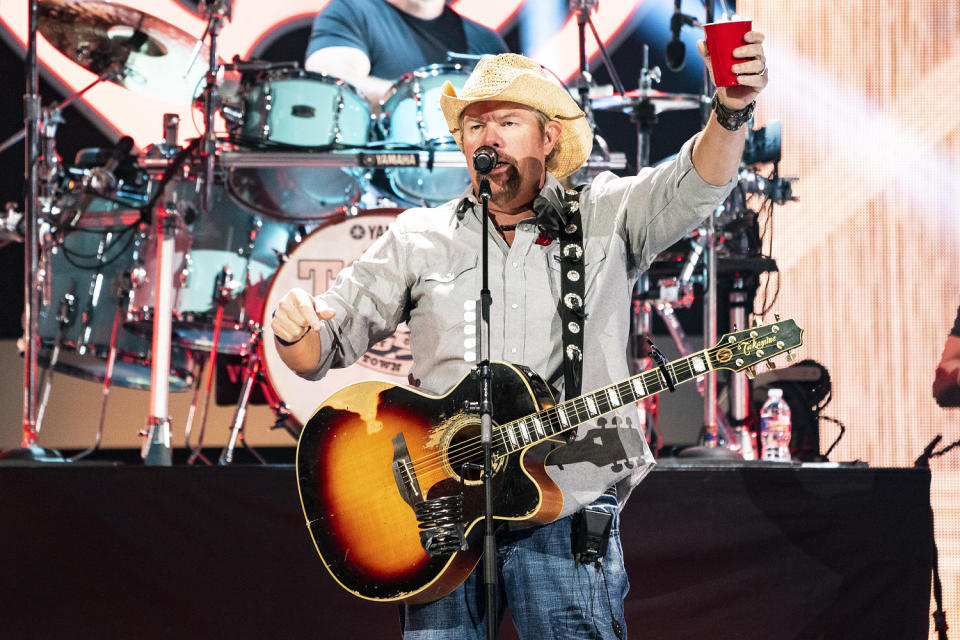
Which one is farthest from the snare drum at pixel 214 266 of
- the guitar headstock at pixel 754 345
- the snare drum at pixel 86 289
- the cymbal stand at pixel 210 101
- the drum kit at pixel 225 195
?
the guitar headstock at pixel 754 345

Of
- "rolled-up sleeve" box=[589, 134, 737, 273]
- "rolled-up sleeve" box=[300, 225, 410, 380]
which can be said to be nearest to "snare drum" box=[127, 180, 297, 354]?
"rolled-up sleeve" box=[300, 225, 410, 380]

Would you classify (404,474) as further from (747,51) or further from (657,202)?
(747,51)

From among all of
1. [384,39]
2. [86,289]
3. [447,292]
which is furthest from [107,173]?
[447,292]

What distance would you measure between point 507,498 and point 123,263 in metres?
4.27

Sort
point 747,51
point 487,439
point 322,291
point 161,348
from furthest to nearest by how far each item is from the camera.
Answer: point 322,291, point 161,348, point 487,439, point 747,51

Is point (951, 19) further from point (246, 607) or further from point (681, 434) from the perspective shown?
point (246, 607)

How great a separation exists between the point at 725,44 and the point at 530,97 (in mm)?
616

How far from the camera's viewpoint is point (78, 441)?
7.33m

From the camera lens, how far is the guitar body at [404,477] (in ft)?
7.84

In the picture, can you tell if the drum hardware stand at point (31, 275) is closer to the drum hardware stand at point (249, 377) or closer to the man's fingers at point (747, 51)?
the drum hardware stand at point (249, 377)

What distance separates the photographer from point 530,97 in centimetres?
264

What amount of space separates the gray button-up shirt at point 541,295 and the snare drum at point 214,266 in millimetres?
3171

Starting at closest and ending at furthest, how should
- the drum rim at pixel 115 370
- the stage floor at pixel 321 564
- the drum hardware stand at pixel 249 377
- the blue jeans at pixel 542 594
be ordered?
the blue jeans at pixel 542 594 < the stage floor at pixel 321 564 < the drum hardware stand at pixel 249 377 < the drum rim at pixel 115 370

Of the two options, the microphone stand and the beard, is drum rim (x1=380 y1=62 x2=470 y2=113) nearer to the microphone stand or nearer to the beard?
the beard
